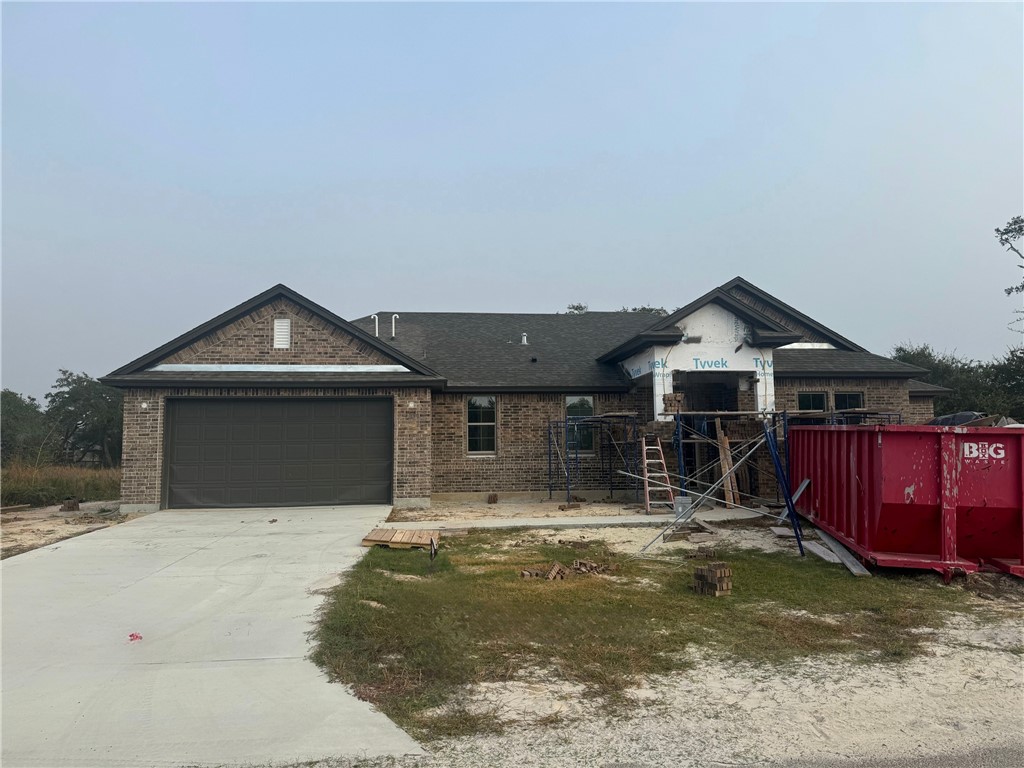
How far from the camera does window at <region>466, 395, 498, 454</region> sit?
17.8m

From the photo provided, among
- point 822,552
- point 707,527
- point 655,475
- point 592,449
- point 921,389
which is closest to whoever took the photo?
point 822,552

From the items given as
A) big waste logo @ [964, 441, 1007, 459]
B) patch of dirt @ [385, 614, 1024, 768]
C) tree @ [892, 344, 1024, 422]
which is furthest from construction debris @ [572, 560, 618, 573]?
tree @ [892, 344, 1024, 422]

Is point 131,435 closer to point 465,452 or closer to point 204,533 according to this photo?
point 204,533

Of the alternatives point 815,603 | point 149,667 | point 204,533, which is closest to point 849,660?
point 815,603

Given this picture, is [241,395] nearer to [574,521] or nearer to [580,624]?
[574,521]

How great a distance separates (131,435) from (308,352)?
4.41 meters

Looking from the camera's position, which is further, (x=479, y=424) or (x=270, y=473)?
(x=479, y=424)

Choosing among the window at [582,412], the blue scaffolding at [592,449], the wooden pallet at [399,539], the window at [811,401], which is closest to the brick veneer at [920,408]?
the window at [811,401]

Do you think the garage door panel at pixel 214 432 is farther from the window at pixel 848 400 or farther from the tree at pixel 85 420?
the tree at pixel 85 420

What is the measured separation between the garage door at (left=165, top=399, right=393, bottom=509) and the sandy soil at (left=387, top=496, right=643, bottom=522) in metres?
1.48

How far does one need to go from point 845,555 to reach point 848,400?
35.0 feet

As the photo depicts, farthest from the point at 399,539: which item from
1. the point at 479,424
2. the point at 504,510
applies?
the point at 479,424

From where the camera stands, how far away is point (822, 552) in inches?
380

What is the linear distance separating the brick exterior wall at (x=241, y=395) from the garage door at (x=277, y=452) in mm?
224
